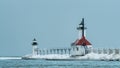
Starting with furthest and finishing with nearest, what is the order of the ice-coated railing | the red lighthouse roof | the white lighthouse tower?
the white lighthouse tower, the red lighthouse roof, the ice-coated railing

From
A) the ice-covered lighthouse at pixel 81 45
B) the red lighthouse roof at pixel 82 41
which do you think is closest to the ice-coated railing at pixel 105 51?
the ice-covered lighthouse at pixel 81 45

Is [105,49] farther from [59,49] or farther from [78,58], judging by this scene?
[59,49]

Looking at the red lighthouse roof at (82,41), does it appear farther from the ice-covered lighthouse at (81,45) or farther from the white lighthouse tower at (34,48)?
the white lighthouse tower at (34,48)

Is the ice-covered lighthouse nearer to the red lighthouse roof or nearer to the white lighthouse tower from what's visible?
the red lighthouse roof

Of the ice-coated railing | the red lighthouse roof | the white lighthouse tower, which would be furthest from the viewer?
the white lighthouse tower

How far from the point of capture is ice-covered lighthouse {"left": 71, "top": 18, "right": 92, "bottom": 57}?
171500 millimetres

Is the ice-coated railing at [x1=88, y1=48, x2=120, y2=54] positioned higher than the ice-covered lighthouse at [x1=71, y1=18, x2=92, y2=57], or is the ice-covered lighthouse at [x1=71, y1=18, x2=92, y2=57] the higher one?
the ice-covered lighthouse at [x1=71, y1=18, x2=92, y2=57]

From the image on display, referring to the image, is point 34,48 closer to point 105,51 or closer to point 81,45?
point 81,45

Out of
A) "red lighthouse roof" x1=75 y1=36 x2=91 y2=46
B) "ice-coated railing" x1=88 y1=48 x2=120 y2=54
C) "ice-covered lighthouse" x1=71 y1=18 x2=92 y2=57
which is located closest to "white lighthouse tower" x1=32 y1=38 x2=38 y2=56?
"ice-covered lighthouse" x1=71 y1=18 x2=92 y2=57

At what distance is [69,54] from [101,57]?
23.3 meters

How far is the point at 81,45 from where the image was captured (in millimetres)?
171625

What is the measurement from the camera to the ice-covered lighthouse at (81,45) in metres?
172

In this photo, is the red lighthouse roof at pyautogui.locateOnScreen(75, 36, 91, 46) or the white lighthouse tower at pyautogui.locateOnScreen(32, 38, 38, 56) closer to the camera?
the red lighthouse roof at pyautogui.locateOnScreen(75, 36, 91, 46)

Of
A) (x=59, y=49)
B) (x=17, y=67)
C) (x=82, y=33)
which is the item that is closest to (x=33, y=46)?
(x=59, y=49)
